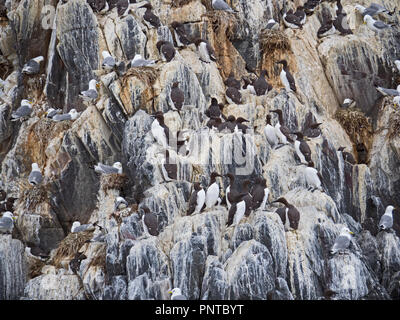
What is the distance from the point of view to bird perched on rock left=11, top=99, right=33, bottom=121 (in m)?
23.3

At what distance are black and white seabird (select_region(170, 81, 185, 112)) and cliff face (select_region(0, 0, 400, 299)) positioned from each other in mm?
278

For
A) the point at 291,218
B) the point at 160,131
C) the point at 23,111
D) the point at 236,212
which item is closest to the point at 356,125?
the point at 291,218

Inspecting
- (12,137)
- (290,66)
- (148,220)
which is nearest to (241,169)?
(148,220)

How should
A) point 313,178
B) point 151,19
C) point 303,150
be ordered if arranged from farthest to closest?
point 151,19
point 303,150
point 313,178

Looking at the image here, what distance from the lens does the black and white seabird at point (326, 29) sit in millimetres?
23594

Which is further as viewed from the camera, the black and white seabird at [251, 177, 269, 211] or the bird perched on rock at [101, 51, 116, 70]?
the bird perched on rock at [101, 51, 116, 70]

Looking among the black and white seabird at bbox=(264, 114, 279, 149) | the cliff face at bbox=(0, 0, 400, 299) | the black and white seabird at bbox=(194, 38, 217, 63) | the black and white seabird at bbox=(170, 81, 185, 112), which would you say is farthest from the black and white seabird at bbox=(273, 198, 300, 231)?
the black and white seabird at bbox=(194, 38, 217, 63)

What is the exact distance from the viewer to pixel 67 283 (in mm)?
19406

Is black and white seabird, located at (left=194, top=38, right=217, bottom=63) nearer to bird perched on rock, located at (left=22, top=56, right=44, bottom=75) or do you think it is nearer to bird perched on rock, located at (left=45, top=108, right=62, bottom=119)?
bird perched on rock, located at (left=45, top=108, right=62, bottom=119)

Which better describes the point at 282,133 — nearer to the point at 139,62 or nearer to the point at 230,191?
the point at 230,191

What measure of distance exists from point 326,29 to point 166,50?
462cm

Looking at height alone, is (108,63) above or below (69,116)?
above

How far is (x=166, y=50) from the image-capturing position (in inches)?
851
